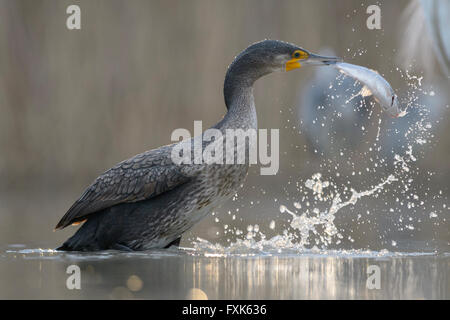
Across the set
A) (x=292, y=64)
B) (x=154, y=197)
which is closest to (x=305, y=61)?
(x=292, y=64)

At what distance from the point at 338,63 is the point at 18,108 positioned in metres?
5.33

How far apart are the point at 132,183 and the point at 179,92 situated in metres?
4.90

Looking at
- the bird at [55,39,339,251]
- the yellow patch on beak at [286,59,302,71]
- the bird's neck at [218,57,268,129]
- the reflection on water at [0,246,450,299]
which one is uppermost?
the yellow patch on beak at [286,59,302,71]

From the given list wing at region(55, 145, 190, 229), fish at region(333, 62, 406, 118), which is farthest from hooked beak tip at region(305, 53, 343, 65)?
wing at region(55, 145, 190, 229)

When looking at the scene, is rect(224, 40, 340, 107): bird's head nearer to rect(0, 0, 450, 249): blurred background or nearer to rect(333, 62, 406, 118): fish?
rect(333, 62, 406, 118): fish

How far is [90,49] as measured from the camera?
9.23 m

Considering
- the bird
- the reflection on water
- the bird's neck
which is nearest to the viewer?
the reflection on water

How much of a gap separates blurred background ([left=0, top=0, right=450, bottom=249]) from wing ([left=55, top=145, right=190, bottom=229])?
4.02 metres

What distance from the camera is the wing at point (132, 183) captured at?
14.7ft

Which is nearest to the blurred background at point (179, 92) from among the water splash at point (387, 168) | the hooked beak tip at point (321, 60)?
the water splash at point (387, 168)

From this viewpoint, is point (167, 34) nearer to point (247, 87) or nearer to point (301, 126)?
point (301, 126)

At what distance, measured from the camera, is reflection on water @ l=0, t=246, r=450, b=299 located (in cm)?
332

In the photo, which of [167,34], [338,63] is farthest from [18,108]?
[338,63]

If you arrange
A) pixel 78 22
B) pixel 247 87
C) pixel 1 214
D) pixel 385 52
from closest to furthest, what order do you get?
pixel 247 87 → pixel 1 214 → pixel 78 22 → pixel 385 52
